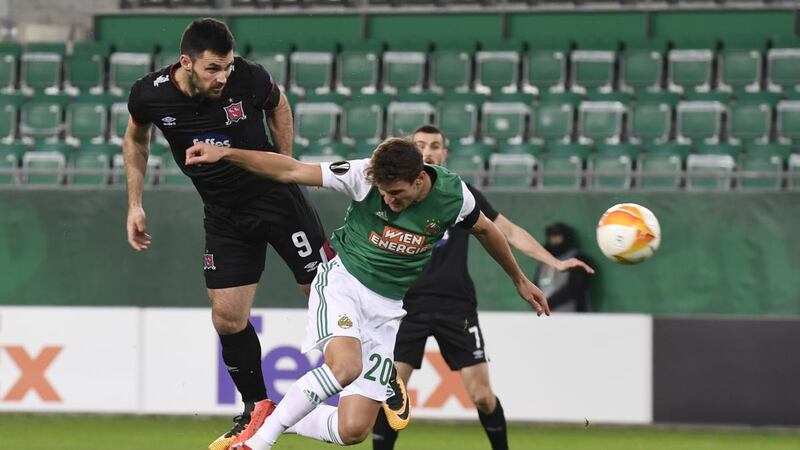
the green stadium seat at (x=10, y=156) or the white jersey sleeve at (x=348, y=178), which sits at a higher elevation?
the green stadium seat at (x=10, y=156)

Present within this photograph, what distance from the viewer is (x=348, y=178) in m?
7.02

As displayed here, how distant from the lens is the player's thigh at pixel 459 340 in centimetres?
901

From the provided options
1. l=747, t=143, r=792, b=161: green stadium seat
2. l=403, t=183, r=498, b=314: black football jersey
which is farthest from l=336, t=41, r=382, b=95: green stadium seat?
l=403, t=183, r=498, b=314: black football jersey

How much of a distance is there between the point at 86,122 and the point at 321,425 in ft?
39.6

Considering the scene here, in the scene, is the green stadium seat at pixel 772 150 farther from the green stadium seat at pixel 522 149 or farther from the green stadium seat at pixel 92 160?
the green stadium seat at pixel 92 160

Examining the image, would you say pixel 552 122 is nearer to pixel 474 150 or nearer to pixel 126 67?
pixel 474 150

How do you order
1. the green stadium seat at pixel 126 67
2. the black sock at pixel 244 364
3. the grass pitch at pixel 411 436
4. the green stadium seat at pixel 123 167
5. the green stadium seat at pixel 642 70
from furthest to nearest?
1. the green stadium seat at pixel 126 67
2. the green stadium seat at pixel 642 70
3. the green stadium seat at pixel 123 167
4. the grass pitch at pixel 411 436
5. the black sock at pixel 244 364

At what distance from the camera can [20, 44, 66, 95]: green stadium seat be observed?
2000 cm

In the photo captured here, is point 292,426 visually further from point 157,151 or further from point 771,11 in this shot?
point 771,11

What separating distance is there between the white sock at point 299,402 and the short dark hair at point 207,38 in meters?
1.73

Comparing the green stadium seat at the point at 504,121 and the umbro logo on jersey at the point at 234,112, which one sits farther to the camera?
the green stadium seat at the point at 504,121

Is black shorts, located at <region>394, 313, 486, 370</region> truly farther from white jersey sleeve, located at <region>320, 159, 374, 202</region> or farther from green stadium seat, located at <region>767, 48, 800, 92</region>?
green stadium seat, located at <region>767, 48, 800, 92</region>

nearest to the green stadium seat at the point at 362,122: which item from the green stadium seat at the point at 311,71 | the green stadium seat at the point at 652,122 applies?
the green stadium seat at the point at 311,71

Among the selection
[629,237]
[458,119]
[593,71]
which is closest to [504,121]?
[458,119]
